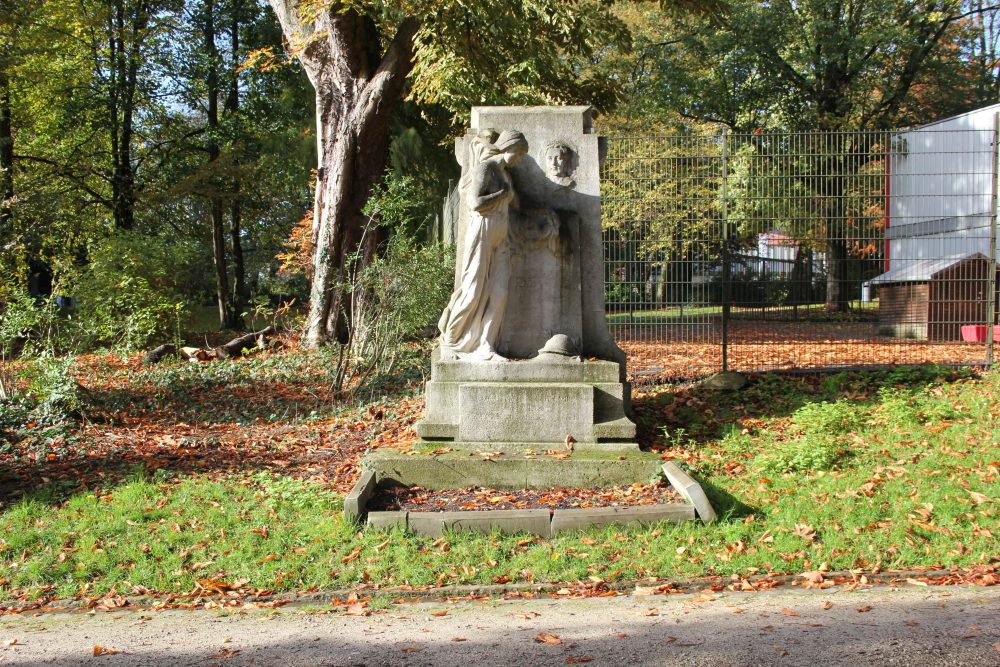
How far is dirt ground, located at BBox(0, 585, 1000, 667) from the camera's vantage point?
12.7 feet

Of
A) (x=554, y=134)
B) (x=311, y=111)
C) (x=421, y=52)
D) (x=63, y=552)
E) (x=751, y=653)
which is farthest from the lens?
(x=311, y=111)

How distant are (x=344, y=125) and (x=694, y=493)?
9.64m

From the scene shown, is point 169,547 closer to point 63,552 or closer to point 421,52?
point 63,552

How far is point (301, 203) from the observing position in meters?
26.1

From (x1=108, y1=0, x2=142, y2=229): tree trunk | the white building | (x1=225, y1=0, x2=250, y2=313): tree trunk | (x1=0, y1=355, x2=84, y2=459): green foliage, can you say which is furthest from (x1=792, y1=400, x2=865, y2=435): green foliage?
(x1=108, y1=0, x2=142, y2=229): tree trunk

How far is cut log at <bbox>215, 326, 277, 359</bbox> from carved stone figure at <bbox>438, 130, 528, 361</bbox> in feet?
24.1

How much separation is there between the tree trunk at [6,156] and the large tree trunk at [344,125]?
576 cm

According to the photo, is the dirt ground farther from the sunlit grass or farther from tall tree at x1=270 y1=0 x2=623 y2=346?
tall tree at x1=270 y1=0 x2=623 y2=346

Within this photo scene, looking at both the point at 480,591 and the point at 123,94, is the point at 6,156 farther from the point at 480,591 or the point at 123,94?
the point at 480,591

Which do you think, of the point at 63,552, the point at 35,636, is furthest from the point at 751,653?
the point at 63,552

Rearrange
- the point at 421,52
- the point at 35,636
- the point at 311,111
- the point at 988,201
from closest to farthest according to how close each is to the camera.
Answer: the point at 35,636
the point at 421,52
the point at 988,201
the point at 311,111

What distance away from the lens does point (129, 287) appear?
49.6 feet

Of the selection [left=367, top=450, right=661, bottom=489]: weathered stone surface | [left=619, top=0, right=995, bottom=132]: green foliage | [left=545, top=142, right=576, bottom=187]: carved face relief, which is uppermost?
[left=619, top=0, right=995, bottom=132]: green foliage

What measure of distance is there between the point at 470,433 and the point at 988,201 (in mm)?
11303
